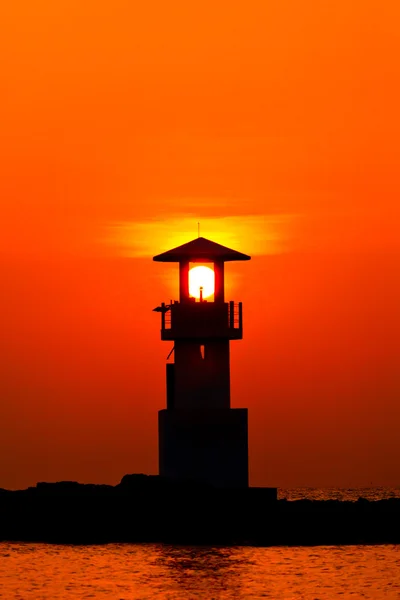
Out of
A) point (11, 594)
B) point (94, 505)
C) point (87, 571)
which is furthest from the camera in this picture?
point (94, 505)

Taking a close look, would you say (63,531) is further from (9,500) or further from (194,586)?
(194,586)

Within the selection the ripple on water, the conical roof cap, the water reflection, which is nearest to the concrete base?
the water reflection

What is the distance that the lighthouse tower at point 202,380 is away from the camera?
44094 mm

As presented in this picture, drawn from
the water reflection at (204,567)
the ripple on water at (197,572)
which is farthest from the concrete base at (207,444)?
the ripple on water at (197,572)

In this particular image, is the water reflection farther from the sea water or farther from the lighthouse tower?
the lighthouse tower

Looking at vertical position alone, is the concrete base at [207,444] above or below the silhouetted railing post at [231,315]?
below

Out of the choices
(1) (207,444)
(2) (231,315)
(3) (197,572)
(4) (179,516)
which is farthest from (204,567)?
(2) (231,315)

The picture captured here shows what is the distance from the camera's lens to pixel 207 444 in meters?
44.0

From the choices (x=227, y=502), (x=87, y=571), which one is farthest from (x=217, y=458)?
(x=87, y=571)

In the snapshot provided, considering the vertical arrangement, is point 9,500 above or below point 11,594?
above

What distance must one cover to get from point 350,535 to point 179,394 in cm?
750

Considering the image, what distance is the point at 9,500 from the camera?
1984 inches

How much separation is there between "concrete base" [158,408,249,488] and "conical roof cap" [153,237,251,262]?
4281 mm

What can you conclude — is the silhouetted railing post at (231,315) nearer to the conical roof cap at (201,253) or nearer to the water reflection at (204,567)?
the conical roof cap at (201,253)
